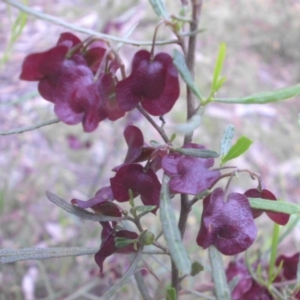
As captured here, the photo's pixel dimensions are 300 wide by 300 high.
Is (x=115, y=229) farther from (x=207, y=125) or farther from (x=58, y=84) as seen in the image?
(x=207, y=125)

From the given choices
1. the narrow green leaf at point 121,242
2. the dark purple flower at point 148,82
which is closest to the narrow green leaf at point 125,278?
the narrow green leaf at point 121,242

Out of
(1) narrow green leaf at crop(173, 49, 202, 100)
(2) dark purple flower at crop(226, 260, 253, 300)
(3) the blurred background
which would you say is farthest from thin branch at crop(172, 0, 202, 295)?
(3) the blurred background

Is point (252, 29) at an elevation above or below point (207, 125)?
above

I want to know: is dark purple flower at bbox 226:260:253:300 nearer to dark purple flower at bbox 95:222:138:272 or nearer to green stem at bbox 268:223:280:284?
green stem at bbox 268:223:280:284

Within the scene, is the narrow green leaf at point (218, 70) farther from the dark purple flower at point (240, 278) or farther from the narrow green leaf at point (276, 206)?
the dark purple flower at point (240, 278)

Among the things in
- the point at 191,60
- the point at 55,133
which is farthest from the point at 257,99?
the point at 55,133
